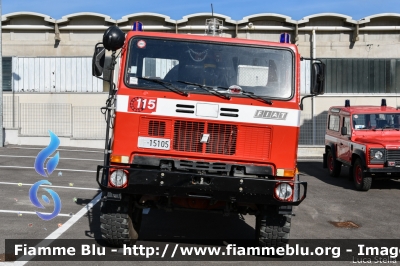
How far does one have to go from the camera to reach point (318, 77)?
289 inches

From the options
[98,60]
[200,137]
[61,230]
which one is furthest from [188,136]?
[61,230]

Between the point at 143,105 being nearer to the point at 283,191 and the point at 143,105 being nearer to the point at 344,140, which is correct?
the point at 283,191

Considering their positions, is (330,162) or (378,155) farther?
(330,162)

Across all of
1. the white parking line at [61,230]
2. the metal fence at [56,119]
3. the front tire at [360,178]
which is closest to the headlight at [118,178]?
the white parking line at [61,230]

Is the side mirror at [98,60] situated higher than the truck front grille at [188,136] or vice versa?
the side mirror at [98,60]

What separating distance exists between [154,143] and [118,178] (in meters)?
0.61

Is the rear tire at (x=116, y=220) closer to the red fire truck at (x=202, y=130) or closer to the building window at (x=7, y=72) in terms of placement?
the red fire truck at (x=202, y=130)

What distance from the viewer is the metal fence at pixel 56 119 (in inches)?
895

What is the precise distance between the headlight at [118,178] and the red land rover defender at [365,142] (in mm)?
8084

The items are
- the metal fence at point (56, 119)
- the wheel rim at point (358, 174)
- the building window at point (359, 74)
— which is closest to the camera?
the wheel rim at point (358, 174)

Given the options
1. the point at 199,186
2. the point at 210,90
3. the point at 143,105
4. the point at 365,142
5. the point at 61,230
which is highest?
the point at 210,90

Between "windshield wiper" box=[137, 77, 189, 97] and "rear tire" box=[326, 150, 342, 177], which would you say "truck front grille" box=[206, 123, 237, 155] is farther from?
"rear tire" box=[326, 150, 342, 177]

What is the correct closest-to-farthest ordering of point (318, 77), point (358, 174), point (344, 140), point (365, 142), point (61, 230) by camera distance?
point (318, 77), point (61, 230), point (365, 142), point (358, 174), point (344, 140)

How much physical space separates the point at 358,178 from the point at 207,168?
26.6 ft
